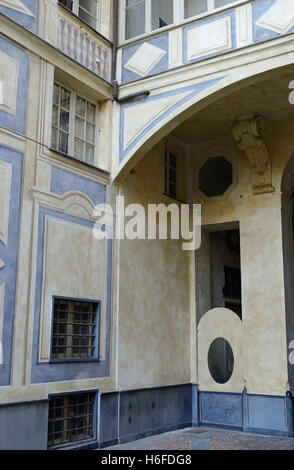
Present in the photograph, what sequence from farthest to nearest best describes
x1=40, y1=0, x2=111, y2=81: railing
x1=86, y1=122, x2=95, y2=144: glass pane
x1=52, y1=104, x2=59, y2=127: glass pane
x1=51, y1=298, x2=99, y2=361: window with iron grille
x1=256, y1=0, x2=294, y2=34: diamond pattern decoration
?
x1=86, y1=122, x2=95, y2=144: glass pane
x1=52, y1=104, x2=59, y2=127: glass pane
x1=40, y1=0, x2=111, y2=81: railing
x1=51, y1=298, x2=99, y2=361: window with iron grille
x1=256, y1=0, x2=294, y2=34: diamond pattern decoration

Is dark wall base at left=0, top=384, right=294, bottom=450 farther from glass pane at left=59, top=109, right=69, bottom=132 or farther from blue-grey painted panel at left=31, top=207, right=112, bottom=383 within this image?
glass pane at left=59, top=109, right=69, bottom=132

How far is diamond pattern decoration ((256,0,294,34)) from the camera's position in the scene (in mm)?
8461

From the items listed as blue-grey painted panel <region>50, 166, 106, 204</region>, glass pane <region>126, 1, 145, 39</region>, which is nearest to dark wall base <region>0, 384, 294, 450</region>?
blue-grey painted panel <region>50, 166, 106, 204</region>

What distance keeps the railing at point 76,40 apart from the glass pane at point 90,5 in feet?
2.28

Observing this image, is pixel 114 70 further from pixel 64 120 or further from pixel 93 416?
pixel 93 416

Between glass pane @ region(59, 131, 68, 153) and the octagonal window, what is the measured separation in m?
4.20

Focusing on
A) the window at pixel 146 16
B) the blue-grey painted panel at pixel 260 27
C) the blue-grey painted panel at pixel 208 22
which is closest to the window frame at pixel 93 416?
the blue-grey painted panel at pixel 208 22

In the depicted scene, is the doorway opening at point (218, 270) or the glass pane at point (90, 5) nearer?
the glass pane at point (90, 5)

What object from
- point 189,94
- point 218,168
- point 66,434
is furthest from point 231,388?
point 189,94

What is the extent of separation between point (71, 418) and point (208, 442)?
2.76 m

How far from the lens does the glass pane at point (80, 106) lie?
32.2 feet

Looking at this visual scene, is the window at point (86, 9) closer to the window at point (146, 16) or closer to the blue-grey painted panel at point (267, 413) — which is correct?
the window at point (146, 16)

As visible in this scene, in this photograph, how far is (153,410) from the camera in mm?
10344

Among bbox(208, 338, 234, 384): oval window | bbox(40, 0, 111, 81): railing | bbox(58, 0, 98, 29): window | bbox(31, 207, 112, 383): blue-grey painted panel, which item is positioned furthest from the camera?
bbox(208, 338, 234, 384): oval window
